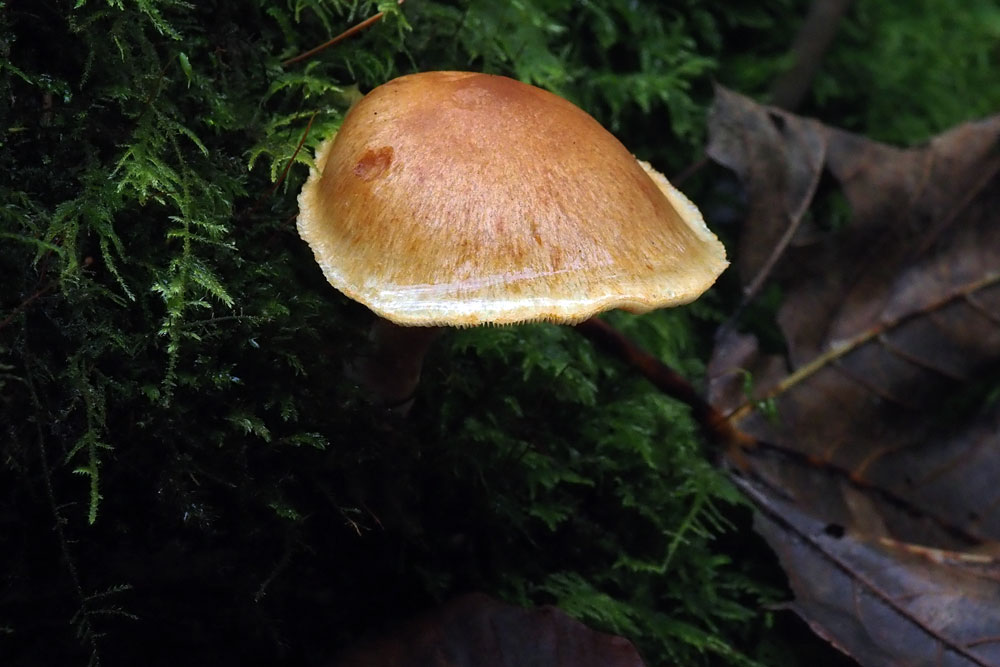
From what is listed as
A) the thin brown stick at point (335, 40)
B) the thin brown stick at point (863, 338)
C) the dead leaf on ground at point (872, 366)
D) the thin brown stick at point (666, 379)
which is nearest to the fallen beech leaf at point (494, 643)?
the dead leaf on ground at point (872, 366)

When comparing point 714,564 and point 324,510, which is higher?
point 324,510

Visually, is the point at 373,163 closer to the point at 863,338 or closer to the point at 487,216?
the point at 487,216

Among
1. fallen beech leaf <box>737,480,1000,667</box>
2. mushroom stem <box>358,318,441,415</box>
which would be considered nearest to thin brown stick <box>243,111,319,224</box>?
mushroom stem <box>358,318,441,415</box>

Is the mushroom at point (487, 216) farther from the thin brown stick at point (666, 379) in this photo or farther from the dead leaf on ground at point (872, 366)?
the dead leaf on ground at point (872, 366)

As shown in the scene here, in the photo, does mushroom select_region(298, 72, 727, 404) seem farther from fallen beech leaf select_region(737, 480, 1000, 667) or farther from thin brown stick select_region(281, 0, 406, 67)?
fallen beech leaf select_region(737, 480, 1000, 667)

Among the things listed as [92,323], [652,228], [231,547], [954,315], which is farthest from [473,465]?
[954,315]

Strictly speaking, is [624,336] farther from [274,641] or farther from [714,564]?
[274,641]
